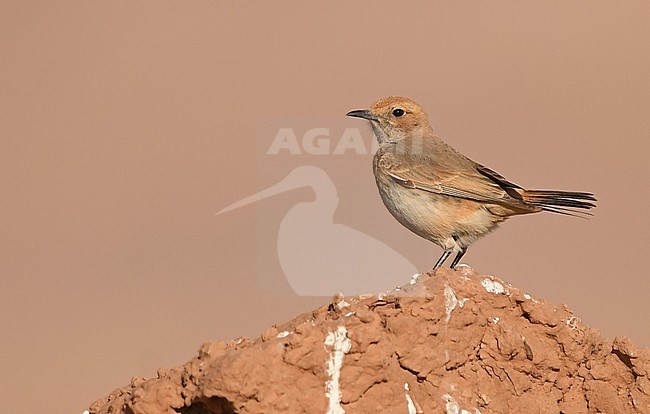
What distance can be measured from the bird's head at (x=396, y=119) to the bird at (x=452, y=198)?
45 cm

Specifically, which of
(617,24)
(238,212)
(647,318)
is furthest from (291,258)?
(617,24)

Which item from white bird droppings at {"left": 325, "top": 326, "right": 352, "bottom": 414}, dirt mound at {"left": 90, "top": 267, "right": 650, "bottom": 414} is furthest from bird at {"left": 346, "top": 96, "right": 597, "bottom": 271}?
white bird droppings at {"left": 325, "top": 326, "right": 352, "bottom": 414}

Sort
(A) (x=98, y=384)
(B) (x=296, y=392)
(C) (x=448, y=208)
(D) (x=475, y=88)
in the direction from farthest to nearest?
(D) (x=475, y=88) < (A) (x=98, y=384) < (C) (x=448, y=208) < (B) (x=296, y=392)

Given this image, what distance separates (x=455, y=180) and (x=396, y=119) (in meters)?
1.26

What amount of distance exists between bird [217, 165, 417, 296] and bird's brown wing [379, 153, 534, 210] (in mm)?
619

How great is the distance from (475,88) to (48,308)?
13728 millimetres

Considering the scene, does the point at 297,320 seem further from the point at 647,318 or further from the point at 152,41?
the point at 152,41

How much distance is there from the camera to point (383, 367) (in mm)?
5926

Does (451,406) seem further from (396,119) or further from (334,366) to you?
(396,119)

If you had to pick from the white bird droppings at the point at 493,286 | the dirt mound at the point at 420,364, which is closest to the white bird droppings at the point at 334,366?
the dirt mound at the point at 420,364

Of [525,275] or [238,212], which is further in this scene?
[238,212]

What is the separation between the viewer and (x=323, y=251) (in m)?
9.32

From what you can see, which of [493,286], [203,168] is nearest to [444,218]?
[493,286]

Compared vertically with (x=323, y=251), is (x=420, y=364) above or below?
below
